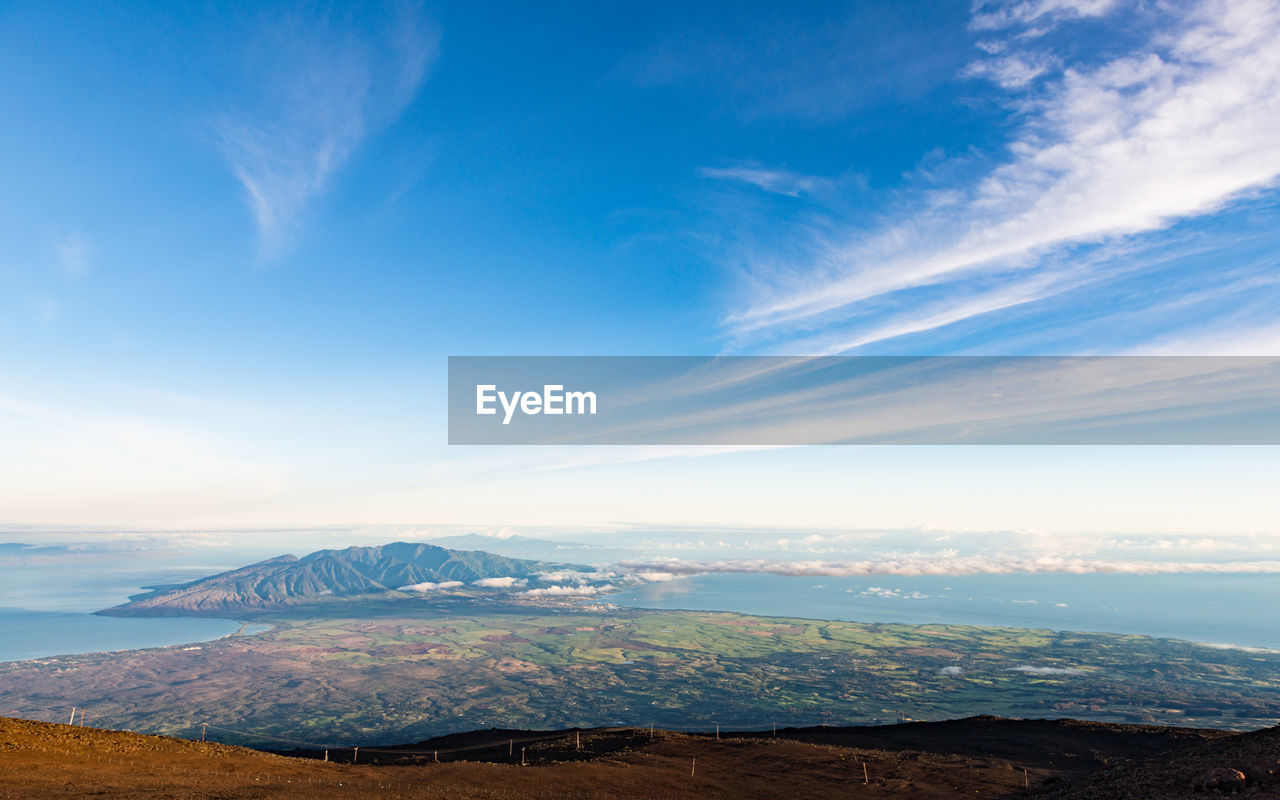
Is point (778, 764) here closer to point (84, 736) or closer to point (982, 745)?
point (982, 745)

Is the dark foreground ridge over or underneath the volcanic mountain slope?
underneath

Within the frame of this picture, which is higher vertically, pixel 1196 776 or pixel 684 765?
pixel 1196 776

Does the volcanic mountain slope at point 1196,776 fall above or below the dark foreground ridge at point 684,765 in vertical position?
above

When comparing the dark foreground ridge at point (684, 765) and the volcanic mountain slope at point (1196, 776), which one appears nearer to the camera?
the volcanic mountain slope at point (1196, 776)

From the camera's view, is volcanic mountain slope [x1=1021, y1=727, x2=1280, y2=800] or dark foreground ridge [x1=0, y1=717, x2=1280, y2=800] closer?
volcanic mountain slope [x1=1021, y1=727, x2=1280, y2=800]

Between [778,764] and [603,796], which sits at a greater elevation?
[603,796]

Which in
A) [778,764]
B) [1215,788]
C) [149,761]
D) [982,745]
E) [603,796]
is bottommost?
[982,745]

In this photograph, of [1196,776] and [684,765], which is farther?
[684,765]

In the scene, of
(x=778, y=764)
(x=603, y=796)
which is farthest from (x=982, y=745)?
(x=603, y=796)
